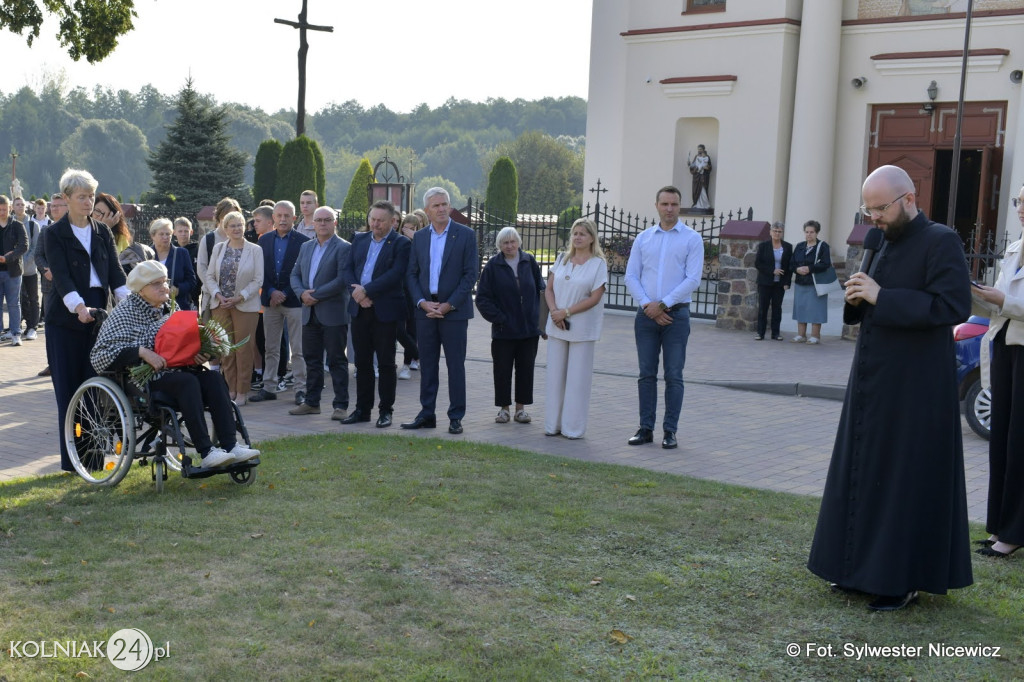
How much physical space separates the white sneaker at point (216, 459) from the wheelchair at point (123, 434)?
0.04 meters

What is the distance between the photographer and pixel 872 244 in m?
5.30

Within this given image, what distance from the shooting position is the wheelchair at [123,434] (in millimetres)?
7113

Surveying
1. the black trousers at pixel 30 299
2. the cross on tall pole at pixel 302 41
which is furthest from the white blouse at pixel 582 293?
the cross on tall pole at pixel 302 41

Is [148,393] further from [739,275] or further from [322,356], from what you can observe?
[739,275]

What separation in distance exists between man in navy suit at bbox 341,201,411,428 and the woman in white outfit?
1.45 meters

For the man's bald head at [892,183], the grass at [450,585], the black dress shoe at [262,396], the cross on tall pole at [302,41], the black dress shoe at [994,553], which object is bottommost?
the black dress shoe at [262,396]

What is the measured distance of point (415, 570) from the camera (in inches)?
222

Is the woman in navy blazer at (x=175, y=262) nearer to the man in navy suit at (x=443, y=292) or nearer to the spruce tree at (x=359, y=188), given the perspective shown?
the man in navy suit at (x=443, y=292)

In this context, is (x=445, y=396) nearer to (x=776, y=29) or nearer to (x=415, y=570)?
(x=415, y=570)

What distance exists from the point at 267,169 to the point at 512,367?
28.3 m

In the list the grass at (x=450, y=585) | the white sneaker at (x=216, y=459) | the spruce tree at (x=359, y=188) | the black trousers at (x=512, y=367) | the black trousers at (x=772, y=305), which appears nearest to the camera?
the grass at (x=450, y=585)

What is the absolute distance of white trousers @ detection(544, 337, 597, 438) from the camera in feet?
31.7

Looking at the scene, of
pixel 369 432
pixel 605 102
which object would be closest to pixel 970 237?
pixel 605 102

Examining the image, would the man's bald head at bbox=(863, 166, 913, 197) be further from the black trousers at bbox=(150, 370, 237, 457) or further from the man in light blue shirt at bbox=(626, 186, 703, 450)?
the black trousers at bbox=(150, 370, 237, 457)
